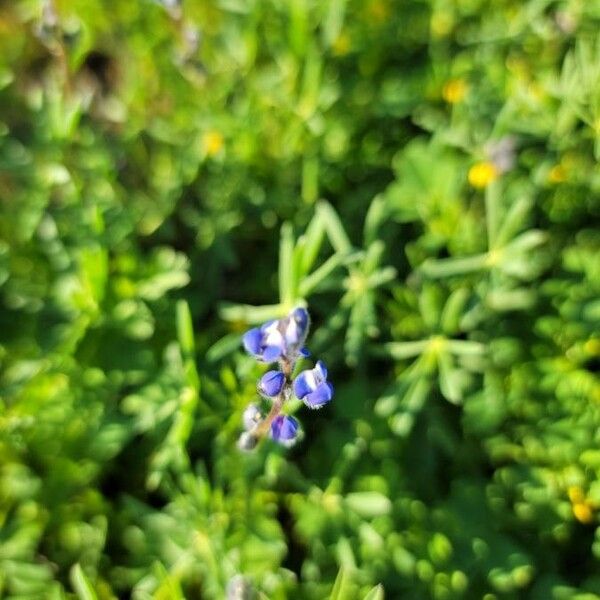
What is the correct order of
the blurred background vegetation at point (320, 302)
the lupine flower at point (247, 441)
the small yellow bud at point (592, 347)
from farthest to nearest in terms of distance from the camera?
the small yellow bud at point (592, 347) < the blurred background vegetation at point (320, 302) < the lupine flower at point (247, 441)

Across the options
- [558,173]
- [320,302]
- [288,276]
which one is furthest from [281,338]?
[558,173]

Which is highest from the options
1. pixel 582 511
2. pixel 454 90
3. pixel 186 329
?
pixel 454 90

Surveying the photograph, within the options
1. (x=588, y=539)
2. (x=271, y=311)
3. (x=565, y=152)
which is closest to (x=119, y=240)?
(x=271, y=311)

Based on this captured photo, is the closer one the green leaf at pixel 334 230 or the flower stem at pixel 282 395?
the flower stem at pixel 282 395

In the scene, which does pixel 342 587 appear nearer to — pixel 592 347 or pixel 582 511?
pixel 582 511

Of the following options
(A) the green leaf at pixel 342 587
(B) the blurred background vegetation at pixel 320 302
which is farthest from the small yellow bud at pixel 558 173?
(A) the green leaf at pixel 342 587

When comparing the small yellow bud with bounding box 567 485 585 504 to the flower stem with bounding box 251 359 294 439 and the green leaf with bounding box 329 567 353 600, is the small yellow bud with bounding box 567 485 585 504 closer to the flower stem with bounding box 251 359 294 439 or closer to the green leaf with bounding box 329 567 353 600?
the green leaf with bounding box 329 567 353 600

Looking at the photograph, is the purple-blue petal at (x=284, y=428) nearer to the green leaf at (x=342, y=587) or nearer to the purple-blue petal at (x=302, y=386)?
the purple-blue petal at (x=302, y=386)
